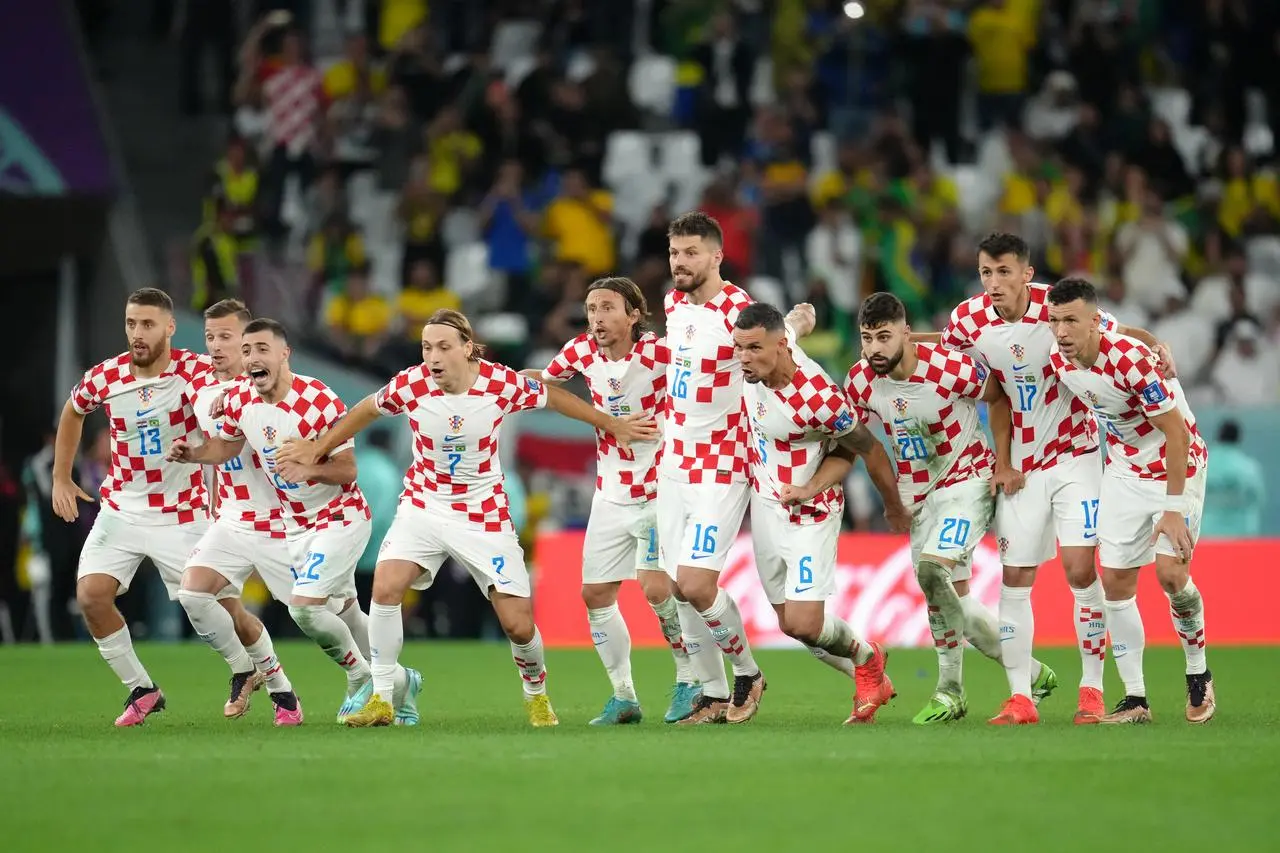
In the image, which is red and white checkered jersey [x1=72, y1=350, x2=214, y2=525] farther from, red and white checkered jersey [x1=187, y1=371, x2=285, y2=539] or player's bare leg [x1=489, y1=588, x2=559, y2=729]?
player's bare leg [x1=489, y1=588, x2=559, y2=729]

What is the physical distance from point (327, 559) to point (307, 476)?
1.67ft

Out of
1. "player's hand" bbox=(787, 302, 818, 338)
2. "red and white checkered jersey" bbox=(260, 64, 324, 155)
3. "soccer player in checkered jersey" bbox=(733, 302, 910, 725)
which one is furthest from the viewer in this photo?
"red and white checkered jersey" bbox=(260, 64, 324, 155)

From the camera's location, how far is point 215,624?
11930 mm

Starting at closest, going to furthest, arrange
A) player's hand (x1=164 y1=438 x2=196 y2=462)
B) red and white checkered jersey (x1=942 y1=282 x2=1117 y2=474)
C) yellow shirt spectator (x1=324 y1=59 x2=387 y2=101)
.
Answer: red and white checkered jersey (x1=942 y1=282 x2=1117 y2=474) < player's hand (x1=164 y1=438 x2=196 y2=462) < yellow shirt spectator (x1=324 y1=59 x2=387 y2=101)

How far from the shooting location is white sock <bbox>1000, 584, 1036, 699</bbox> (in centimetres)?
1143

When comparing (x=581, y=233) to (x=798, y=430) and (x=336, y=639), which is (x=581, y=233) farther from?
(x=798, y=430)

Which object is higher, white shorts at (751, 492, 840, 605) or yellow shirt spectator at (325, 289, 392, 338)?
yellow shirt spectator at (325, 289, 392, 338)

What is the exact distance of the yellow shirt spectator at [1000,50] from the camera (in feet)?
81.9

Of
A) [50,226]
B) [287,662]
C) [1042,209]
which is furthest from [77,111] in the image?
[1042,209]

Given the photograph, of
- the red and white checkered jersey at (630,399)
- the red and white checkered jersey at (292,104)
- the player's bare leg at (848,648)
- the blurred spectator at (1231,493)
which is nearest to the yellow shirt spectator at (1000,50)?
the blurred spectator at (1231,493)

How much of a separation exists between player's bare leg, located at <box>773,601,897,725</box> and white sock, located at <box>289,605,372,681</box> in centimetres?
254

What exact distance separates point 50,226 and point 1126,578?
45.7ft

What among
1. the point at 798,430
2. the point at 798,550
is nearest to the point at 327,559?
the point at 798,550

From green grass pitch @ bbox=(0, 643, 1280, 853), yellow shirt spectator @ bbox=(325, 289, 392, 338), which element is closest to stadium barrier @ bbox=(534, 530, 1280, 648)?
yellow shirt spectator @ bbox=(325, 289, 392, 338)
